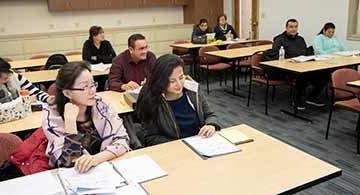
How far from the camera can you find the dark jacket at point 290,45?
5.48 m

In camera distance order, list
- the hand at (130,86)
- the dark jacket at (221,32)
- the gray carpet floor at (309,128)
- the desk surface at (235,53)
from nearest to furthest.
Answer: the gray carpet floor at (309,128) < the hand at (130,86) < the desk surface at (235,53) < the dark jacket at (221,32)

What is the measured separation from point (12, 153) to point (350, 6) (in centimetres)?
612

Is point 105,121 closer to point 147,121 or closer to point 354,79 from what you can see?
point 147,121

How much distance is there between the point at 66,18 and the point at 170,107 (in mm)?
6489

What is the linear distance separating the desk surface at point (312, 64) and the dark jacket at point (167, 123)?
2.19 meters

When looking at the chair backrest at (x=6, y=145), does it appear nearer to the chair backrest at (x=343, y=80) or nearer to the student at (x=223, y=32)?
the chair backrest at (x=343, y=80)

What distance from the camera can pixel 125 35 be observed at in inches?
334

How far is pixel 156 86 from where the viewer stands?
7.47 ft

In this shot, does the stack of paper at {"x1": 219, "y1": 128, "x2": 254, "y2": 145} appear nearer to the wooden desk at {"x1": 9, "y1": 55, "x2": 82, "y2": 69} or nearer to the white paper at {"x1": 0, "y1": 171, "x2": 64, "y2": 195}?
the white paper at {"x1": 0, "y1": 171, "x2": 64, "y2": 195}

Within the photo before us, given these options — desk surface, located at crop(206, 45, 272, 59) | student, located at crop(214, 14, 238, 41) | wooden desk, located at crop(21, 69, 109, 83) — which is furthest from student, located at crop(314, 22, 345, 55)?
wooden desk, located at crop(21, 69, 109, 83)

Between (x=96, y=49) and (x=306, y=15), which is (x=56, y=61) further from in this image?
(x=306, y=15)

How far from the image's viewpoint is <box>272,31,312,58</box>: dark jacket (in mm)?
5484

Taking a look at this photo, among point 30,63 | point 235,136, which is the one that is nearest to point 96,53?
point 30,63

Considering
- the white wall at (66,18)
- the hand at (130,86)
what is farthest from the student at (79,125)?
the white wall at (66,18)
